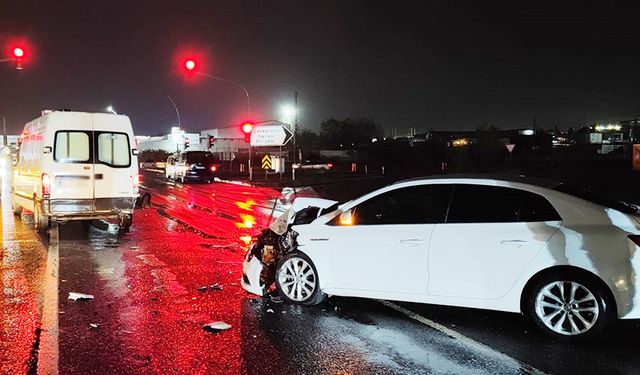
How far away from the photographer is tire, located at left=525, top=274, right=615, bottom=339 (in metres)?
5.46

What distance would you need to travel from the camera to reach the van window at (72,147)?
11.9m

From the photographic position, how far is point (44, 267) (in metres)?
9.03

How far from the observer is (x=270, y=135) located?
140ft

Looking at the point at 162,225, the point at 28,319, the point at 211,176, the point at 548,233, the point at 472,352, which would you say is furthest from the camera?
the point at 211,176

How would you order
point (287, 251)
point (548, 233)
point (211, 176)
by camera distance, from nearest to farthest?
point (548, 233) → point (287, 251) → point (211, 176)

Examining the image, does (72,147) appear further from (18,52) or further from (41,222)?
(18,52)

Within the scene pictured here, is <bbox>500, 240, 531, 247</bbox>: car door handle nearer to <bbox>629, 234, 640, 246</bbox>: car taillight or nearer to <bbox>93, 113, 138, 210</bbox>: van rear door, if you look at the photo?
<bbox>629, 234, 640, 246</bbox>: car taillight

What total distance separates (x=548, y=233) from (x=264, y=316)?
121 inches

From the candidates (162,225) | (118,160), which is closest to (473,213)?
(118,160)

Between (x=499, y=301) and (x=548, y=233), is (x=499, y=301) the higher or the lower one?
the lower one

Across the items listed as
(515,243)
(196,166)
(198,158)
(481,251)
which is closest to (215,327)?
(481,251)

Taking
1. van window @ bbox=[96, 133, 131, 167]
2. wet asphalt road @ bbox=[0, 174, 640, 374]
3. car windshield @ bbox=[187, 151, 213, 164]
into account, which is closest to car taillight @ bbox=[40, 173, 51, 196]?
van window @ bbox=[96, 133, 131, 167]

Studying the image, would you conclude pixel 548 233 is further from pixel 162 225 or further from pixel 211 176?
pixel 211 176

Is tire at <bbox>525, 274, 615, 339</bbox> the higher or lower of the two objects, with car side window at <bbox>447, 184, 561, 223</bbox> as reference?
lower
